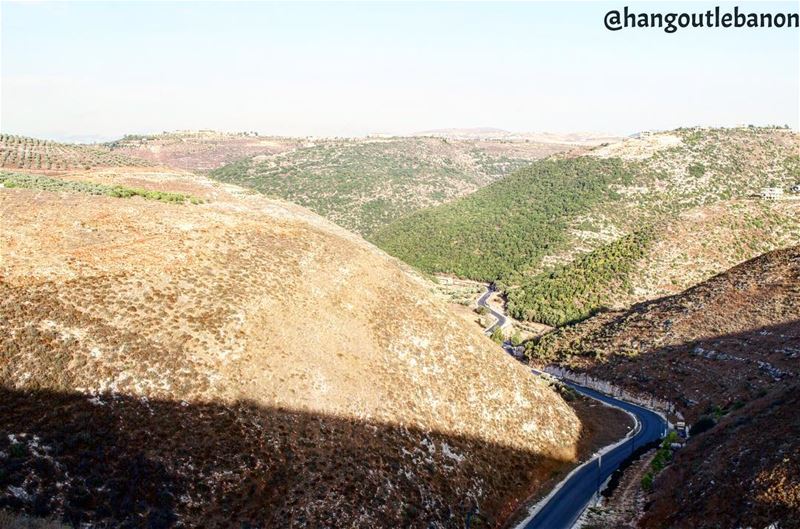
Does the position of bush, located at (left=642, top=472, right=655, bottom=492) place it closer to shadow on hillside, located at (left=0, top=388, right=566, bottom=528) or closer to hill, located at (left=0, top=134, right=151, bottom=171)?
shadow on hillside, located at (left=0, top=388, right=566, bottom=528)

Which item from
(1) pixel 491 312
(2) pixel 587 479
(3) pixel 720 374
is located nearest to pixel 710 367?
(3) pixel 720 374

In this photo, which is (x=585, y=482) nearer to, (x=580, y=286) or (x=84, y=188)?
(x=84, y=188)

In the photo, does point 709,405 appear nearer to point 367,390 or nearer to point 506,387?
point 506,387

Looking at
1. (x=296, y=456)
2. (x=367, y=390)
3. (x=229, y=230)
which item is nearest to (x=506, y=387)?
(x=367, y=390)

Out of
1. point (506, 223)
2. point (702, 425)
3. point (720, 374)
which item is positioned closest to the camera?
point (702, 425)

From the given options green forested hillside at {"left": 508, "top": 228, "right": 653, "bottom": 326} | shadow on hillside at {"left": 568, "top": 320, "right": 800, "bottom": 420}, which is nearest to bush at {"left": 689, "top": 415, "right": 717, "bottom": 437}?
shadow on hillside at {"left": 568, "top": 320, "right": 800, "bottom": 420}

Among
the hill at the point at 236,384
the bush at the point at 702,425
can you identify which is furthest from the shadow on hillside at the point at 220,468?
the bush at the point at 702,425
